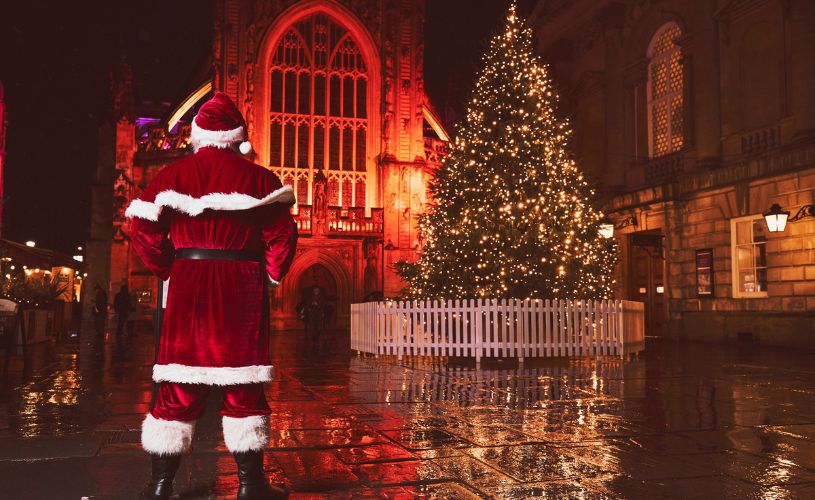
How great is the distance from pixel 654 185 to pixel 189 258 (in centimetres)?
1889

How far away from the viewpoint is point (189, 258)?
12.2 feet

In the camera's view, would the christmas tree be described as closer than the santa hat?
No

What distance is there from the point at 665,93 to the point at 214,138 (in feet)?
65.5

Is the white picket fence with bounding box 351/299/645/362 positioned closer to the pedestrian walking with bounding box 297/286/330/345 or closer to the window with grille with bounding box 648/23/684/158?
the pedestrian walking with bounding box 297/286/330/345

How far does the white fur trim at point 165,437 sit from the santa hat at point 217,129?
4.88 feet

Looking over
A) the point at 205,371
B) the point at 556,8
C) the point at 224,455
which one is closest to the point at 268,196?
the point at 205,371

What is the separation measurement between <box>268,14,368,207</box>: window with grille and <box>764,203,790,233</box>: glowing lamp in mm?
19374

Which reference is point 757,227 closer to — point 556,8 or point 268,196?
point 556,8

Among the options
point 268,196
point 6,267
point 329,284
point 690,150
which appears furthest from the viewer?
point 329,284

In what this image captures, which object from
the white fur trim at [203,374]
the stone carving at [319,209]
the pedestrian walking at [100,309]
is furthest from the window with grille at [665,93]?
the white fur trim at [203,374]

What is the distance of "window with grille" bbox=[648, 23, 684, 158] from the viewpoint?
2088cm

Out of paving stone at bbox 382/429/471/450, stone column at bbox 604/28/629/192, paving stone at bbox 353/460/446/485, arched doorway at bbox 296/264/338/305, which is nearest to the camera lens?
paving stone at bbox 353/460/446/485

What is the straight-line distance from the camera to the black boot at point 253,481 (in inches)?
137

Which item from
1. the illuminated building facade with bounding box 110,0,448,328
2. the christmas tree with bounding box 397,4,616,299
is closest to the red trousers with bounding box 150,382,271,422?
the christmas tree with bounding box 397,4,616,299
